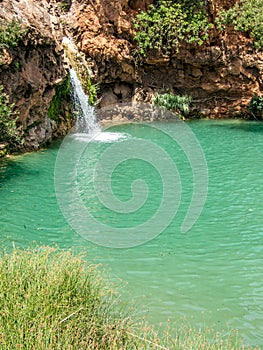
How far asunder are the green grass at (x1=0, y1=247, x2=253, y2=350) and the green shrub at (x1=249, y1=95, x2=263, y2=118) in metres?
18.5

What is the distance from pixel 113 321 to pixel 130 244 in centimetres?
363

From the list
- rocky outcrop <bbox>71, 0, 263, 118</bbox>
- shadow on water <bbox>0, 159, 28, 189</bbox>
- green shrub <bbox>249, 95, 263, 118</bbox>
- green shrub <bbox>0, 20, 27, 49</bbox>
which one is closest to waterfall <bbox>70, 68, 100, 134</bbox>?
rocky outcrop <bbox>71, 0, 263, 118</bbox>

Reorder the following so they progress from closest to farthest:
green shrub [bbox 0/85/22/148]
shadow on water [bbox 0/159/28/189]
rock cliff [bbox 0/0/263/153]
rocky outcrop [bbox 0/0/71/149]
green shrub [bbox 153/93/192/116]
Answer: shadow on water [bbox 0/159/28/189]
green shrub [bbox 0/85/22/148]
rocky outcrop [bbox 0/0/71/149]
rock cliff [bbox 0/0/263/153]
green shrub [bbox 153/93/192/116]

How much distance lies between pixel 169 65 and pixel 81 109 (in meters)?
6.52

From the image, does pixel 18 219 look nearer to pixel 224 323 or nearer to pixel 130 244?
Result: pixel 130 244

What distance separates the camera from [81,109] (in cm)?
1931

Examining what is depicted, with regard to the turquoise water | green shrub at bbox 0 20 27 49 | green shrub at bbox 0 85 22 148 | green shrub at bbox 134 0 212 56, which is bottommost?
the turquoise water

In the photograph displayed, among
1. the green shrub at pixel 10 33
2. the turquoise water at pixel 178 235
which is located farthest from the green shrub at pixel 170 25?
the green shrub at pixel 10 33

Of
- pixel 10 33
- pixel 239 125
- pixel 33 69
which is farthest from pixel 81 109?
pixel 239 125

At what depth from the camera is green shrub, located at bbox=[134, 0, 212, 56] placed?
22.3m

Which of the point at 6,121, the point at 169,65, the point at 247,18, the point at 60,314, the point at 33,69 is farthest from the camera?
the point at 169,65

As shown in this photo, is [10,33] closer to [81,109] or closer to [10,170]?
[10,170]

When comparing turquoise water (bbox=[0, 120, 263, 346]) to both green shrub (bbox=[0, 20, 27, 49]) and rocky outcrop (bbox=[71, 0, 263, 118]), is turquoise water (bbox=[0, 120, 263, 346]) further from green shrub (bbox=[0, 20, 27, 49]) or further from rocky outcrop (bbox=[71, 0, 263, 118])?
rocky outcrop (bbox=[71, 0, 263, 118])

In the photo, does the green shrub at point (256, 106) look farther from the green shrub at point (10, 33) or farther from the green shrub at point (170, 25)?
the green shrub at point (10, 33)
